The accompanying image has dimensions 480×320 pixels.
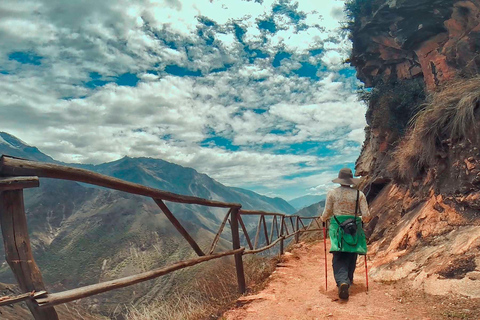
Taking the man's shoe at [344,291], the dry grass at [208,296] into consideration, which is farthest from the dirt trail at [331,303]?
the dry grass at [208,296]

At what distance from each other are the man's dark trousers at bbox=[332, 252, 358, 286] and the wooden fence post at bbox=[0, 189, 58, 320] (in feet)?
13.3

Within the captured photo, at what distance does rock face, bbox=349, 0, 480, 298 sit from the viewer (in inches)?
181

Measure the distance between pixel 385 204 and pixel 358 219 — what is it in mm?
5951

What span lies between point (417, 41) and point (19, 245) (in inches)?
794

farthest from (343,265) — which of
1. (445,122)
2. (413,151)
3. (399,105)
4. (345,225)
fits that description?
(399,105)

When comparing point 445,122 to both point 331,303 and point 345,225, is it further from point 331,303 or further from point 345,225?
point 331,303

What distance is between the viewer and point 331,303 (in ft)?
14.6

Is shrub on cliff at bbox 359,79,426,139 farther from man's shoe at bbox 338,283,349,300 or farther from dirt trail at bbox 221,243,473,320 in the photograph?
man's shoe at bbox 338,283,349,300

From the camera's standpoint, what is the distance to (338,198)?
5199 millimetres

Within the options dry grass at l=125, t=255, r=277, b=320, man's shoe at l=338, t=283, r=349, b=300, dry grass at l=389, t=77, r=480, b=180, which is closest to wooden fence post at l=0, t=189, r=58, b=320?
dry grass at l=125, t=255, r=277, b=320

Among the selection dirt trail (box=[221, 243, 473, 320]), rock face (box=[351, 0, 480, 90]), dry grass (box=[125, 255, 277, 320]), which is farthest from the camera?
rock face (box=[351, 0, 480, 90])

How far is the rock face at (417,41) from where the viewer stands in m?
13.1

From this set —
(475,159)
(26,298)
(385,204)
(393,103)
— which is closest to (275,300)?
(26,298)

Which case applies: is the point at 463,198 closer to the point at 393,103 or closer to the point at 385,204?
the point at 385,204
